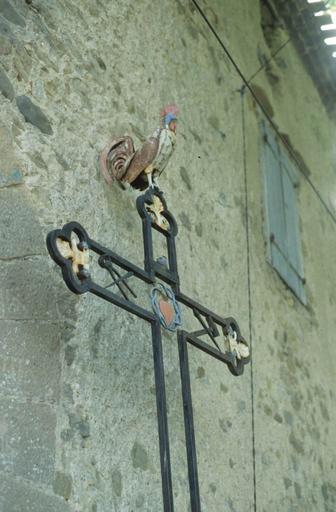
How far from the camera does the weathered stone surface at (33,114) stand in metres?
2.94

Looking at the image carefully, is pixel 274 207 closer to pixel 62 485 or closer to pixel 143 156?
pixel 143 156

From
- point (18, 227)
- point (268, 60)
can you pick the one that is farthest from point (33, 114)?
point (268, 60)

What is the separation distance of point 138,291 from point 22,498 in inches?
44.9

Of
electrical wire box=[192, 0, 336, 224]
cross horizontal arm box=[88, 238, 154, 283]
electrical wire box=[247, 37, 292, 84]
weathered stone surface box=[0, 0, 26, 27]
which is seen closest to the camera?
cross horizontal arm box=[88, 238, 154, 283]

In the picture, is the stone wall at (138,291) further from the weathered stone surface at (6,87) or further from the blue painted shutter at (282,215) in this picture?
the blue painted shutter at (282,215)

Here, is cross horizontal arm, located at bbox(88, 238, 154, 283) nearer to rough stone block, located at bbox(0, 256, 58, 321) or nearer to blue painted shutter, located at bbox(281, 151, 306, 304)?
rough stone block, located at bbox(0, 256, 58, 321)

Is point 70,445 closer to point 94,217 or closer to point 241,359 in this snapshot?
point 241,359

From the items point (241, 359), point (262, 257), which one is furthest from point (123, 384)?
point (262, 257)

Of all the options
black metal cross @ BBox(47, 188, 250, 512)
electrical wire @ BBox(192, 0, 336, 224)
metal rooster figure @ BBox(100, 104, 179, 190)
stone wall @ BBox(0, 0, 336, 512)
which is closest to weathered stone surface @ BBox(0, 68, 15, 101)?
stone wall @ BBox(0, 0, 336, 512)

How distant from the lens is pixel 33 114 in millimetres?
2980

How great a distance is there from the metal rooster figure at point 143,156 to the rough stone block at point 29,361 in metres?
0.64

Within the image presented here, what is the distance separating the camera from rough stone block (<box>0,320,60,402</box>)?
7.98 ft

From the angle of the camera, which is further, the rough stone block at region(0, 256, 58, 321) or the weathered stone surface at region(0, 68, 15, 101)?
the weathered stone surface at region(0, 68, 15, 101)

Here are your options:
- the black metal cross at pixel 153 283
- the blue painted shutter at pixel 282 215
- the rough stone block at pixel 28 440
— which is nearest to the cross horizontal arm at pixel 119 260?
the black metal cross at pixel 153 283
